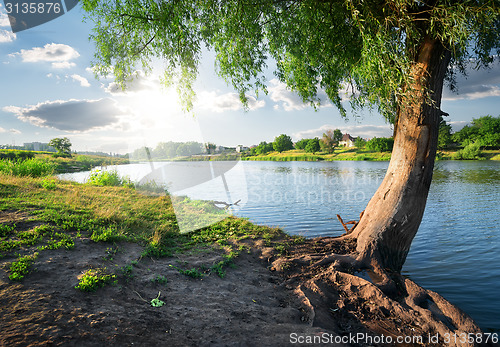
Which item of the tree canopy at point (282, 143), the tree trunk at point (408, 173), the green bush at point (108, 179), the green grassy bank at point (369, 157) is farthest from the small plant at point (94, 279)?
the tree canopy at point (282, 143)

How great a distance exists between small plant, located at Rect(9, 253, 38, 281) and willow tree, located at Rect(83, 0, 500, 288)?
5.72 meters

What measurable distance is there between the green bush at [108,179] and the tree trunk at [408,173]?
14329 mm

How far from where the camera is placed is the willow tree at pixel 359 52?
5.42 meters

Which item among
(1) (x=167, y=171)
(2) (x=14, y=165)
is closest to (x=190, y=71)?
(1) (x=167, y=171)

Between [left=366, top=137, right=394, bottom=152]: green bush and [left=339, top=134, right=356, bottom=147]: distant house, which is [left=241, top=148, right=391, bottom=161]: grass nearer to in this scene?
[left=366, top=137, right=394, bottom=152]: green bush

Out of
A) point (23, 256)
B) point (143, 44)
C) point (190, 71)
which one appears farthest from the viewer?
point (190, 71)

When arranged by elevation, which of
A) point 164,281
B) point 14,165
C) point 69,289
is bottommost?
point 164,281

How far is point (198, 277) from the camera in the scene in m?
5.40

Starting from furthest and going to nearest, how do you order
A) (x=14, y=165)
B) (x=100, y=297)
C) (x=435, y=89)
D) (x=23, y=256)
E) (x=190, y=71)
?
(x=14, y=165)
(x=190, y=71)
(x=435, y=89)
(x=23, y=256)
(x=100, y=297)

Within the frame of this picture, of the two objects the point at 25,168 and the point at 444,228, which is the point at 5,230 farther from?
the point at 444,228

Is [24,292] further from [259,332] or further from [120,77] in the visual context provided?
[120,77]

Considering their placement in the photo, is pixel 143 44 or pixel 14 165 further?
pixel 14 165

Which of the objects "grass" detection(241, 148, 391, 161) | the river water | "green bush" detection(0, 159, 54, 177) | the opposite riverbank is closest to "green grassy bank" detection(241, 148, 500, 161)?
"grass" detection(241, 148, 391, 161)

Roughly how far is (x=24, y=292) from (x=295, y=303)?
4260 mm
